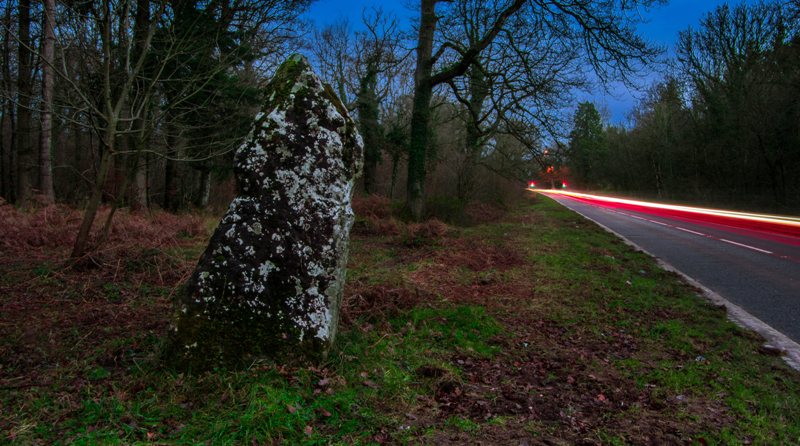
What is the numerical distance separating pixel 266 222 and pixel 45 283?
12.2 ft

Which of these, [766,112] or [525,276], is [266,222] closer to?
[525,276]

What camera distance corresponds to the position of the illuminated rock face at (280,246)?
3.48 metres

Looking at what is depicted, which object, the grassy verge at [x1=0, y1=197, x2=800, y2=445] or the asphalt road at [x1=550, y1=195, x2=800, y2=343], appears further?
the asphalt road at [x1=550, y1=195, x2=800, y2=343]

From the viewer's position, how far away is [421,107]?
44.8ft

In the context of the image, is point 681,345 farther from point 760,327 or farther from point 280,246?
point 280,246

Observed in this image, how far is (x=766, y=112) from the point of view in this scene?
26078 mm

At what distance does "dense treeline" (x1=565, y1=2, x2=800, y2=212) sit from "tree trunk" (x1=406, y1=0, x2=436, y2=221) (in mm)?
4753

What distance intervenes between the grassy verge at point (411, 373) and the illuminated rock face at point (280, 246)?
0.79ft

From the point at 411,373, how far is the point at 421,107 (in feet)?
35.9

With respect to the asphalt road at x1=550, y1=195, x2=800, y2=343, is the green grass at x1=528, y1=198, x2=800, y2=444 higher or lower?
lower

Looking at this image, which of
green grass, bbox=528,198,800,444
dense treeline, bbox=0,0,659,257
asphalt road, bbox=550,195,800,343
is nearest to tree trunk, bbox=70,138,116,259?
dense treeline, bbox=0,0,659,257

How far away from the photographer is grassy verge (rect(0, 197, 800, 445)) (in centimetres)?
290

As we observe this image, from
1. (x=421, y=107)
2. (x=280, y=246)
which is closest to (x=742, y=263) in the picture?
(x=421, y=107)

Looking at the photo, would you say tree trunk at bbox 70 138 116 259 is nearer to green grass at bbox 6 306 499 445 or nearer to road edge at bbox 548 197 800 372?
green grass at bbox 6 306 499 445
